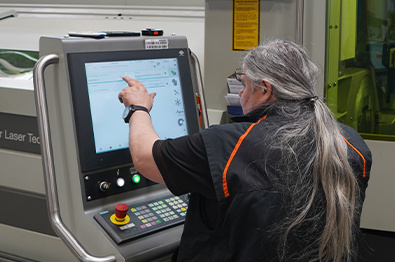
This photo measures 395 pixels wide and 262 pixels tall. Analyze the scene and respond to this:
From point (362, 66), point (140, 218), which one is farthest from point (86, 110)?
point (362, 66)

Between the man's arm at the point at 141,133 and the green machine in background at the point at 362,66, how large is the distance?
1005 millimetres

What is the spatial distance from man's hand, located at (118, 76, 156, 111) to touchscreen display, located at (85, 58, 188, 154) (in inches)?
1.3

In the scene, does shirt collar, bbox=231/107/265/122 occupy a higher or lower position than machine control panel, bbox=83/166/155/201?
higher

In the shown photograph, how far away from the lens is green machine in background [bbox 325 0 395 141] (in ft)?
7.90

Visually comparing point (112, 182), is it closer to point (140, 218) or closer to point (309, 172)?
point (140, 218)

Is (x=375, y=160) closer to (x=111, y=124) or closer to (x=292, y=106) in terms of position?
(x=292, y=106)

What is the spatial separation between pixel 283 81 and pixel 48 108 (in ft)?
2.48

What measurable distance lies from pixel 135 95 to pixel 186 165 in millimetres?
372

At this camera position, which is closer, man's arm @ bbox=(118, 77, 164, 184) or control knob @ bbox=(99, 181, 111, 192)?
man's arm @ bbox=(118, 77, 164, 184)

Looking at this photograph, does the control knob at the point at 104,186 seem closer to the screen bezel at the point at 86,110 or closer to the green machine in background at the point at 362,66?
the screen bezel at the point at 86,110

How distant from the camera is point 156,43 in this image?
1909 mm

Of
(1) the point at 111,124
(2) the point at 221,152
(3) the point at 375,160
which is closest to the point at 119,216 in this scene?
(1) the point at 111,124

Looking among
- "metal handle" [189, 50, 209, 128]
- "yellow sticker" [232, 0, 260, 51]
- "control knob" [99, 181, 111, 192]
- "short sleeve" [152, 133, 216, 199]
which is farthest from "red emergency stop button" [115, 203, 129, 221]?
"yellow sticker" [232, 0, 260, 51]

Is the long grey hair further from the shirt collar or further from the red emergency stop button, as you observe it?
the red emergency stop button
